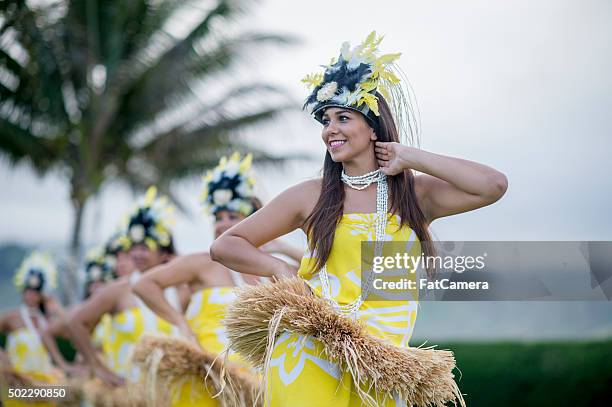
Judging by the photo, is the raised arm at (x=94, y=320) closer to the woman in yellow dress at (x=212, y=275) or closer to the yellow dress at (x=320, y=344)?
the woman in yellow dress at (x=212, y=275)

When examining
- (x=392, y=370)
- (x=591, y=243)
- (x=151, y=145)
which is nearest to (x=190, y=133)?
(x=151, y=145)

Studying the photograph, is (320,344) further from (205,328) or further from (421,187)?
(205,328)

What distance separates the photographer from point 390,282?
2.82 meters

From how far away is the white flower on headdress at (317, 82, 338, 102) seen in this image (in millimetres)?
2992

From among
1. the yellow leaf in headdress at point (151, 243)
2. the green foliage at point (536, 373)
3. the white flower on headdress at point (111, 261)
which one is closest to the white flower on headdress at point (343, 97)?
the yellow leaf in headdress at point (151, 243)

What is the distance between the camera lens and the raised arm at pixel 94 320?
6.14 m

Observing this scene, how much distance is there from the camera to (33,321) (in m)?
8.34

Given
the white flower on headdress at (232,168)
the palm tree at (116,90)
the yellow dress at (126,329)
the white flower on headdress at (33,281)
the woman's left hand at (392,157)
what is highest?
the palm tree at (116,90)

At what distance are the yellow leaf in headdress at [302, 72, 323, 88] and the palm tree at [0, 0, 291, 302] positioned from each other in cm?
893

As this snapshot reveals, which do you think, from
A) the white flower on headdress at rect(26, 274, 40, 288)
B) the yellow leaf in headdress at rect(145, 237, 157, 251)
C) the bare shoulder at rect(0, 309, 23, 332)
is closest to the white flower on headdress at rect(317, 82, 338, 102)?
the yellow leaf in headdress at rect(145, 237, 157, 251)

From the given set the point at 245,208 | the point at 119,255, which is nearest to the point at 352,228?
the point at 245,208

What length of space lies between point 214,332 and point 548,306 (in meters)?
3.09

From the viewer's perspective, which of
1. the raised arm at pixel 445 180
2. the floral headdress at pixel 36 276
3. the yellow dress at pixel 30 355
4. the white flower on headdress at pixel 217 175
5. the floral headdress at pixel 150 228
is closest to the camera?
the raised arm at pixel 445 180

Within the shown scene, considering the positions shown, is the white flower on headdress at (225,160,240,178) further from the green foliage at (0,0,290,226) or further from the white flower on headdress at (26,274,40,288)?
→ the green foliage at (0,0,290,226)
